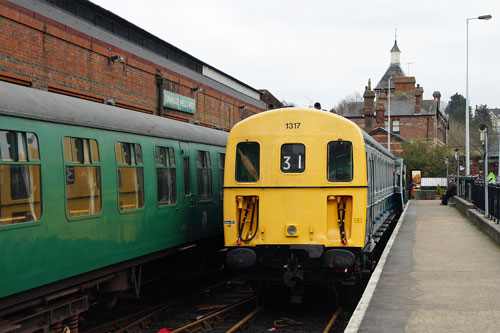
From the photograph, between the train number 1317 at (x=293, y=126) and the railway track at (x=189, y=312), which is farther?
the train number 1317 at (x=293, y=126)

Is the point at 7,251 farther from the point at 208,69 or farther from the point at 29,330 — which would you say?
the point at 208,69

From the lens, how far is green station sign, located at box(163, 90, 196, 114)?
17.2 m

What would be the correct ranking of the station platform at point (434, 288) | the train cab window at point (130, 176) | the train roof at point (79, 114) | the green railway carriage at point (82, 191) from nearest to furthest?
the green railway carriage at point (82, 191)
the train roof at point (79, 114)
the station platform at point (434, 288)
the train cab window at point (130, 176)

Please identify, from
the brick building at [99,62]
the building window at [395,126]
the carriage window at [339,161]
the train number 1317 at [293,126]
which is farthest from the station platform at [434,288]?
the building window at [395,126]

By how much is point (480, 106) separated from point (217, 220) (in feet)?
436

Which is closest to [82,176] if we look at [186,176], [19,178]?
[19,178]

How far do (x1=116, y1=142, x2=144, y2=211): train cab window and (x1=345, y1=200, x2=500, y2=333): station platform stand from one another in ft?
11.3

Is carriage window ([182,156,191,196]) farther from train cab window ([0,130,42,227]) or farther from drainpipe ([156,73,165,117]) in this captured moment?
drainpipe ([156,73,165,117])

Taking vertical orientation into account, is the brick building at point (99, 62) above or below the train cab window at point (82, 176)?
above

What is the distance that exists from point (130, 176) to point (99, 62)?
5.74 m

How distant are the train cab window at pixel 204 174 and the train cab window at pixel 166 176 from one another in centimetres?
121

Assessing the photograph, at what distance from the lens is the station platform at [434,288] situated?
7.32 meters

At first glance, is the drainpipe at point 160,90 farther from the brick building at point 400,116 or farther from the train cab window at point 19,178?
the brick building at point 400,116

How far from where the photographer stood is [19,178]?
6160mm
